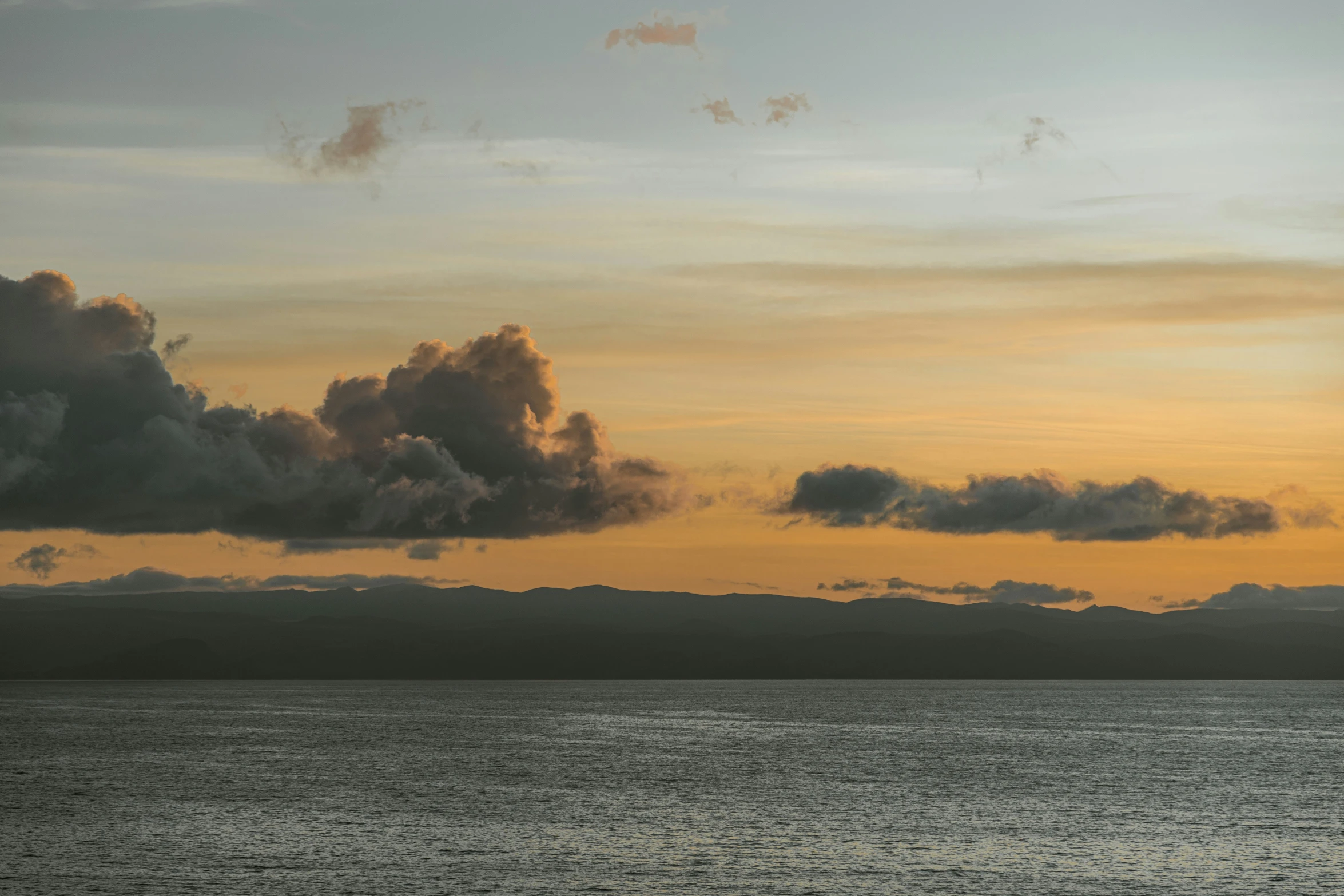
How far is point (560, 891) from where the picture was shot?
79188mm

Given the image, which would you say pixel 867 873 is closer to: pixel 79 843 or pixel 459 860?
Answer: pixel 459 860

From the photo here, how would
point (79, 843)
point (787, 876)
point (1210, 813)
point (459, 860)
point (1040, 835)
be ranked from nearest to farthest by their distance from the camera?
point (787, 876) → point (459, 860) → point (79, 843) → point (1040, 835) → point (1210, 813)

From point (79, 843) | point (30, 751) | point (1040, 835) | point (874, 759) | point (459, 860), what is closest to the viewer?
point (459, 860)

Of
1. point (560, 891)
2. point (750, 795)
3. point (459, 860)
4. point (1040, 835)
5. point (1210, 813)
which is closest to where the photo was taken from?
point (560, 891)

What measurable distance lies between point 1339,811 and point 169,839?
104m

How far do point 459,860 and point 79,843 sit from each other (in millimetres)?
30557

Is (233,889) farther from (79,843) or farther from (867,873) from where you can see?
(867,873)

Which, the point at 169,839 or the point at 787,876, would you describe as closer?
the point at 787,876

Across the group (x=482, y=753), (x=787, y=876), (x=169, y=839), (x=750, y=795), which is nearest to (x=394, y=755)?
(x=482, y=753)

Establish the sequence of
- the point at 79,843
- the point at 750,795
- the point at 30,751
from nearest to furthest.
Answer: the point at 79,843, the point at 750,795, the point at 30,751

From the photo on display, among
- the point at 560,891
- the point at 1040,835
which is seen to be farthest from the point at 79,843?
the point at 1040,835

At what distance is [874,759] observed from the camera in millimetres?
184125

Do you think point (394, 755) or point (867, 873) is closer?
point (867, 873)

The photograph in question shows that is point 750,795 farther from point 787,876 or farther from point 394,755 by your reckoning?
point 394,755
